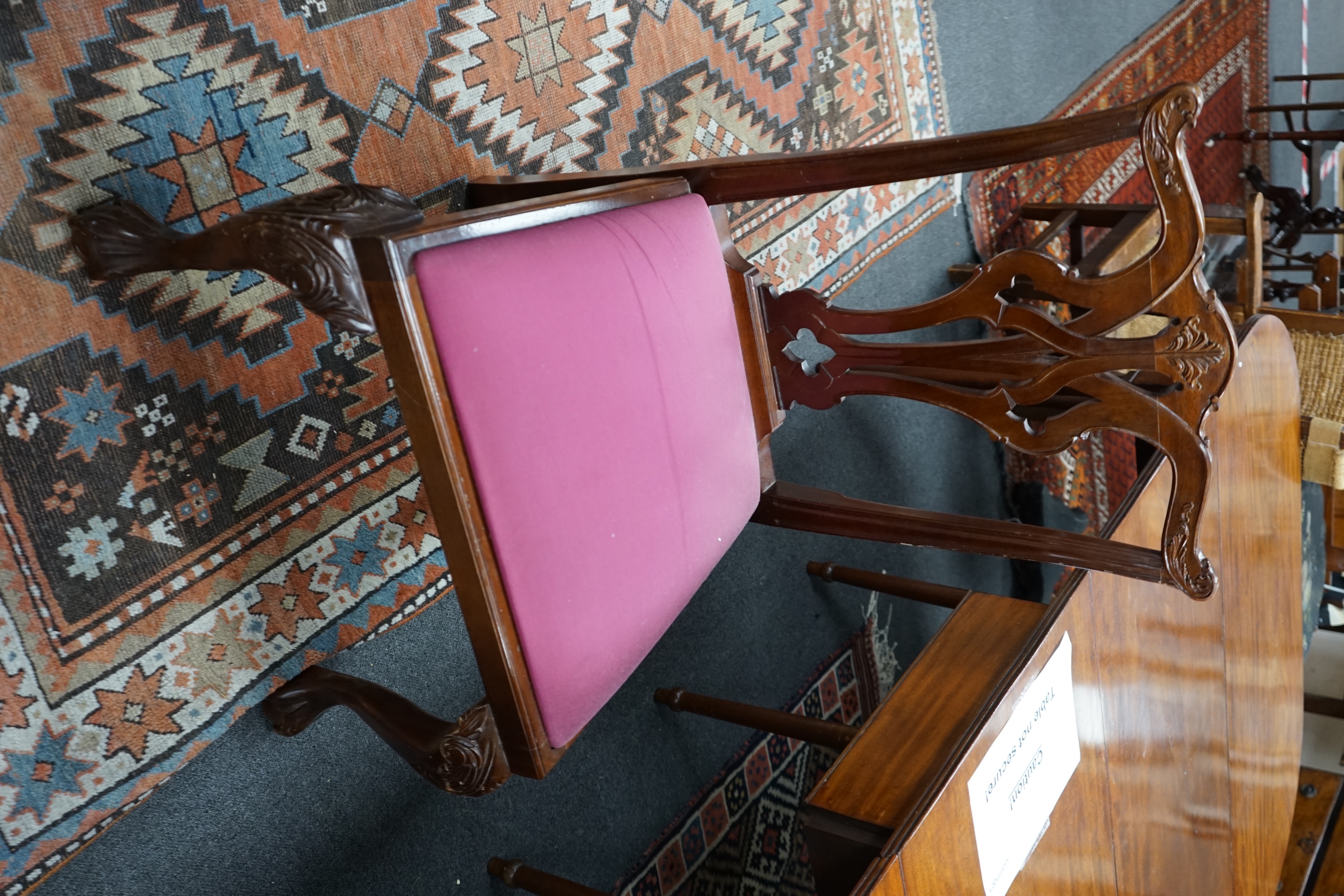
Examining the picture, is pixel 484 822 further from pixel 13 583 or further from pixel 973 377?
pixel 973 377

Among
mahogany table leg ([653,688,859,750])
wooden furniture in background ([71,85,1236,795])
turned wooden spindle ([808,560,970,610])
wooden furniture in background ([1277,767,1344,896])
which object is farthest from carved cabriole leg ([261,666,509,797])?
wooden furniture in background ([1277,767,1344,896])

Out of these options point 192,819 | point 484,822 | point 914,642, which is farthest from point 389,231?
point 914,642

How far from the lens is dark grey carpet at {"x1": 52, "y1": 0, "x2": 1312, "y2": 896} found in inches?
56.9

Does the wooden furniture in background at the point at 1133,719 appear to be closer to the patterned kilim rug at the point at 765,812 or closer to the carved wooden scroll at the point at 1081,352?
the carved wooden scroll at the point at 1081,352

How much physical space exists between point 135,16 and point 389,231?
0.55 m

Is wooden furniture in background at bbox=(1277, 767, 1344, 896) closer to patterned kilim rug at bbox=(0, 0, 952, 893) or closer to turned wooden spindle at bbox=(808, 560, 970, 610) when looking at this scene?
turned wooden spindle at bbox=(808, 560, 970, 610)

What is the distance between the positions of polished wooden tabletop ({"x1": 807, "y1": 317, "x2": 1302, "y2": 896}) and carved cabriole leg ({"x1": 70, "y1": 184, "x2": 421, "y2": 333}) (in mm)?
875

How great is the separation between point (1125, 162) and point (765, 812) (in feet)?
8.66

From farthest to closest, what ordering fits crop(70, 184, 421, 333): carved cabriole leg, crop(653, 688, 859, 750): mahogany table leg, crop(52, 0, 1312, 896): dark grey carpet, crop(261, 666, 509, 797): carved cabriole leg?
1. crop(653, 688, 859, 750): mahogany table leg
2. crop(52, 0, 1312, 896): dark grey carpet
3. crop(261, 666, 509, 797): carved cabriole leg
4. crop(70, 184, 421, 333): carved cabriole leg

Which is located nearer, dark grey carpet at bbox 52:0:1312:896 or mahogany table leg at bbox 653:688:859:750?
dark grey carpet at bbox 52:0:1312:896

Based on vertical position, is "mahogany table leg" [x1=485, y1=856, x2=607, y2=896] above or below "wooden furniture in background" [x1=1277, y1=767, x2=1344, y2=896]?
above

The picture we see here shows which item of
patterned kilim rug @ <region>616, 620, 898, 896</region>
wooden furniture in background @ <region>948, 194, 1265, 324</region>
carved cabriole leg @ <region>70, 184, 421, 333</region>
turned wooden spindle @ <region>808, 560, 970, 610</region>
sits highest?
carved cabriole leg @ <region>70, 184, 421, 333</region>

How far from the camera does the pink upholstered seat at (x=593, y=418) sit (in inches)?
42.3

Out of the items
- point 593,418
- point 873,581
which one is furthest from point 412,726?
point 873,581
